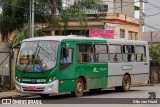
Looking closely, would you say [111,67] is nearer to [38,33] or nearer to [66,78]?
[66,78]

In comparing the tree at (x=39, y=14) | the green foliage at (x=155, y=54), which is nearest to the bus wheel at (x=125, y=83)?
the tree at (x=39, y=14)

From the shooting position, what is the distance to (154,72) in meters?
40.6

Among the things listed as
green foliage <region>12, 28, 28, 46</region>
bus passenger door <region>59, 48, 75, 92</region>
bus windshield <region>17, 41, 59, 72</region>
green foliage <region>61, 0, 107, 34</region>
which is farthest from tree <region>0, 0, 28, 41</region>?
bus passenger door <region>59, 48, 75, 92</region>

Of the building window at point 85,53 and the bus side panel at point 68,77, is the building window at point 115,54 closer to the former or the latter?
the building window at point 85,53

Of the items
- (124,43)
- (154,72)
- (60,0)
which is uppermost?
(60,0)

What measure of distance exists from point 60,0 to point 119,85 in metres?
7.28

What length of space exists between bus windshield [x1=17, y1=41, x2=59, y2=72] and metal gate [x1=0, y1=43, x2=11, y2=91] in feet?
14.1

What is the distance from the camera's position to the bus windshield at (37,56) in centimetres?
1967

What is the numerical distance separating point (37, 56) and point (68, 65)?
146cm

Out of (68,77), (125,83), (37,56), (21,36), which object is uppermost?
(21,36)

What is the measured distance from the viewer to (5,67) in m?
24.8

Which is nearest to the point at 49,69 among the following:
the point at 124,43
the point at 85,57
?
the point at 85,57

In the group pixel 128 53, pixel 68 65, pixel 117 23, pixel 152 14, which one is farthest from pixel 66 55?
pixel 152 14

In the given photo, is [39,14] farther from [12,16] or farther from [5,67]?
[5,67]
